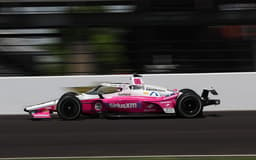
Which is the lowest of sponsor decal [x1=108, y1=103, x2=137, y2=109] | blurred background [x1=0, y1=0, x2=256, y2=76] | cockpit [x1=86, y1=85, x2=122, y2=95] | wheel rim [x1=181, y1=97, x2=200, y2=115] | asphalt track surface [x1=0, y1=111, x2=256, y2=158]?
asphalt track surface [x1=0, y1=111, x2=256, y2=158]

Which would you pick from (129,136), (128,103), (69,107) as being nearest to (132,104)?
(128,103)

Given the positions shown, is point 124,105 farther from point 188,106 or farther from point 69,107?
point 188,106

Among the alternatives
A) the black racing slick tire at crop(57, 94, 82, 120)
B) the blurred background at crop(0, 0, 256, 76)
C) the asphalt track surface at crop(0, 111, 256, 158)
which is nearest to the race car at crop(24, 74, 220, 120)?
the black racing slick tire at crop(57, 94, 82, 120)

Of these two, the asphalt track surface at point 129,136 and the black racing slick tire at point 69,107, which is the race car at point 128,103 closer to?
the black racing slick tire at point 69,107

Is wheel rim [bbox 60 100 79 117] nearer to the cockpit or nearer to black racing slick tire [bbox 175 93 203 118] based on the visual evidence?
the cockpit

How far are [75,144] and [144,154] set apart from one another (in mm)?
1515

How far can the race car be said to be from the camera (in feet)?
40.8

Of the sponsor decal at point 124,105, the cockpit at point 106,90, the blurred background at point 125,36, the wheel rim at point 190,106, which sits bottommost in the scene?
the wheel rim at point 190,106

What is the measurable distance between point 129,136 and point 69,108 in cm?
312

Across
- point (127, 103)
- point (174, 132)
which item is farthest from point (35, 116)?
point (174, 132)

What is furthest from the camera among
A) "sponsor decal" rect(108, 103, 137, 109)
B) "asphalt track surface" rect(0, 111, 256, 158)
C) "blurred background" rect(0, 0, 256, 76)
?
"blurred background" rect(0, 0, 256, 76)

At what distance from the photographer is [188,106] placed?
12453mm

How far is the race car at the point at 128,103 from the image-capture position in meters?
12.4

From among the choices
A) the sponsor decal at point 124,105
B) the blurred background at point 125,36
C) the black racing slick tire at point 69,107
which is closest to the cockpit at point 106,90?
the sponsor decal at point 124,105
